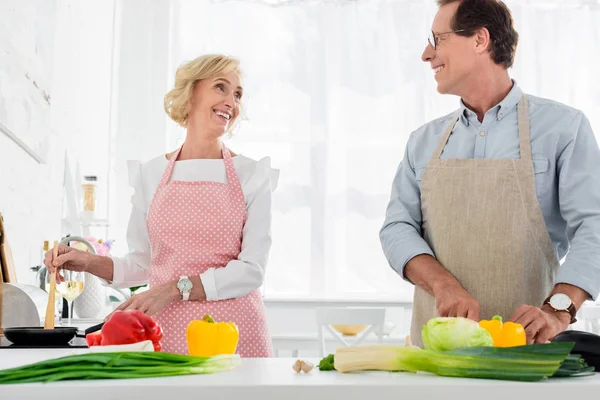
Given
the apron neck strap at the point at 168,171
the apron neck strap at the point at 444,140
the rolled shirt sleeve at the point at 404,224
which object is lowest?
the rolled shirt sleeve at the point at 404,224

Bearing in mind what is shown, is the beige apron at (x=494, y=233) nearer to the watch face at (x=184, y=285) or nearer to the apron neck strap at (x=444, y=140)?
the apron neck strap at (x=444, y=140)

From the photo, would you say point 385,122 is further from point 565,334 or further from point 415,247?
point 565,334

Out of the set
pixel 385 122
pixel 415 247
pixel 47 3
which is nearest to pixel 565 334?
pixel 415 247

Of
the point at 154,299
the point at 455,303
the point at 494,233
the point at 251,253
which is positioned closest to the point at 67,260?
the point at 154,299

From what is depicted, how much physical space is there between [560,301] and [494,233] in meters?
0.31

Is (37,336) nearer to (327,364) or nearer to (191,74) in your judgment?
(327,364)

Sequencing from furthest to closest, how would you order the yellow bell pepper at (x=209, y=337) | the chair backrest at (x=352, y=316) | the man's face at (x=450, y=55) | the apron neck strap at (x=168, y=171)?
the chair backrest at (x=352, y=316) → the apron neck strap at (x=168, y=171) → the man's face at (x=450, y=55) → the yellow bell pepper at (x=209, y=337)

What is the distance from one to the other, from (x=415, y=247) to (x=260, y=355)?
23.3 inches

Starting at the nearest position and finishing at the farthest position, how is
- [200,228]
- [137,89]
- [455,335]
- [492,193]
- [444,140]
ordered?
[455,335] → [492,193] → [444,140] → [200,228] → [137,89]

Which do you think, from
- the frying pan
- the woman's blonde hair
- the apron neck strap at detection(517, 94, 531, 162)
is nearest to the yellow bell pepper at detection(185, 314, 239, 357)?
the frying pan

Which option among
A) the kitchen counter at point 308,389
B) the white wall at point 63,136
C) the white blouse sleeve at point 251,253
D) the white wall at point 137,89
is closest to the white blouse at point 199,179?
the white blouse sleeve at point 251,253

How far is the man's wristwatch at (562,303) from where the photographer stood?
1714 mm

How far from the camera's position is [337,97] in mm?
6285

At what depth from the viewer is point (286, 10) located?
6.37m
